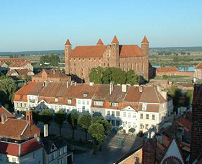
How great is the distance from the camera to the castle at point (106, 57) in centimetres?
9575

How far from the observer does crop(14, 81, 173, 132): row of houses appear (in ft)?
156

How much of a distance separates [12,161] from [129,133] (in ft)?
77.9

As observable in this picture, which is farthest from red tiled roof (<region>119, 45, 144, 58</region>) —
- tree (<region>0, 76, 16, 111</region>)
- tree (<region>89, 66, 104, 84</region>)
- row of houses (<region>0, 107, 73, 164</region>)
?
row of houses (<region>0, 107, 73, 164</region>)

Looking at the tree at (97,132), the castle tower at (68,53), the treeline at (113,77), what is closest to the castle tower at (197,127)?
the tree at (97,132)

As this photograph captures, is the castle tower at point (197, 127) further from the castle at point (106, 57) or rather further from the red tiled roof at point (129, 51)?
the red tiled roof at point (129, 51)

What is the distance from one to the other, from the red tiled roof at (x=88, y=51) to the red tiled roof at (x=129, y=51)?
7134mm

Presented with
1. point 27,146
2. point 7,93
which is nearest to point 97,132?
point 27,146

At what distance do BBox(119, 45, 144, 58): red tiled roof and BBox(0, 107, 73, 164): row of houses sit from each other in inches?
2685

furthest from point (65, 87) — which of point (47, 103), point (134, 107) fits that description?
point (134, 107)

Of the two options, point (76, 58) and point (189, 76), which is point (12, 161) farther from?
point (189, 76)

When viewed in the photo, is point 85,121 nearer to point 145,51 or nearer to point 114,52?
point 114,52

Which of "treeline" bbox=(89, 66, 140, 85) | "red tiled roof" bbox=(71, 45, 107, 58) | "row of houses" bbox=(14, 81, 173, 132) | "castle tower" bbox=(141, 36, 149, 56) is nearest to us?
"row of houses" bbox=(14, 81, 173, 132)

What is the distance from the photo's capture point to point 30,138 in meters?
32.9

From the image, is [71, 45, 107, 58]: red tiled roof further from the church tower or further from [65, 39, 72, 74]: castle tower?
the church tower
